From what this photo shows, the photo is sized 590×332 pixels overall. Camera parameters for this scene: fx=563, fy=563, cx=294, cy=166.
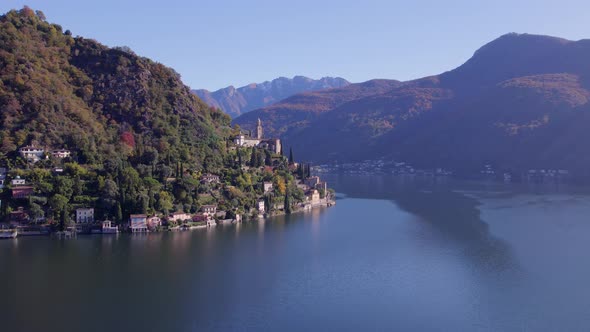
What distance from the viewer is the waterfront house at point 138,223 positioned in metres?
29.3

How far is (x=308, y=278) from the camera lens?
22000mm

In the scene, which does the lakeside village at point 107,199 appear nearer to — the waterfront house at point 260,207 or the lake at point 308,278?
the waterfront house at point 260,207

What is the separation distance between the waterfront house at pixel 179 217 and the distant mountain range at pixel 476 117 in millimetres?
58460

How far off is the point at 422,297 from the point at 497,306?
248 cm

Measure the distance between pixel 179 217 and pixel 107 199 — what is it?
3.98 meters

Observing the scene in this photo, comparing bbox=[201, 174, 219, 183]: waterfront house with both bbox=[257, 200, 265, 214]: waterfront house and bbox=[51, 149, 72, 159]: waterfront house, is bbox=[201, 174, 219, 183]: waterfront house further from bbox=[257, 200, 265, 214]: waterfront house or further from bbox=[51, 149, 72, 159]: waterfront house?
bbox=[51, 149, 72, 159]: waterfront house

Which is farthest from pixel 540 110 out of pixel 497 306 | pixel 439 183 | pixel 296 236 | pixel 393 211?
pixel 497 306

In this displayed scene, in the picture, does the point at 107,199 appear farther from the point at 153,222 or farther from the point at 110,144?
the point at 110,144

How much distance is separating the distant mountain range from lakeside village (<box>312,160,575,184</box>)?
6.08 ft

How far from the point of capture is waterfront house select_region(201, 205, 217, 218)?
32.8 m

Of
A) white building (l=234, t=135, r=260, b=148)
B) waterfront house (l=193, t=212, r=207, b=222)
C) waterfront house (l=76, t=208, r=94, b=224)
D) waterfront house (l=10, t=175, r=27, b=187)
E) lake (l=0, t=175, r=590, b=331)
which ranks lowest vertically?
lake (l=0, t=175, r=590, b=331)

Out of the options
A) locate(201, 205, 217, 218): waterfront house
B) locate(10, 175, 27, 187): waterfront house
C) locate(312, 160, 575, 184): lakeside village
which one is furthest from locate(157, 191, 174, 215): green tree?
locate(312, 160, 575, 184): lakeside village

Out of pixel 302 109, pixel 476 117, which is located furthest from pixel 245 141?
pixel 302 109

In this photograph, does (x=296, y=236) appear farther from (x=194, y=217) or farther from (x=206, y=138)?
(x=206, y=138)
